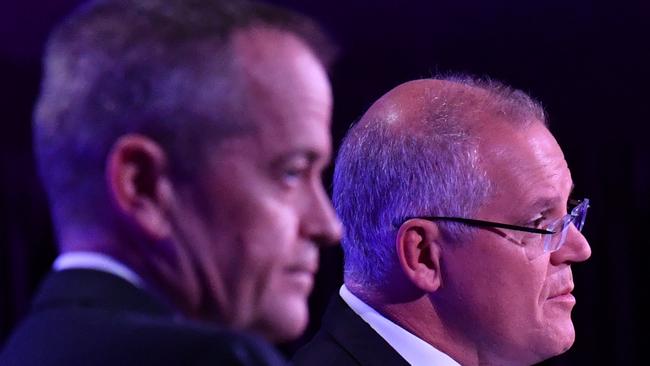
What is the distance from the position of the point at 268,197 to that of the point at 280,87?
0.11m

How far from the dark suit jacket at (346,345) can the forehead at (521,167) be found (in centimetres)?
38

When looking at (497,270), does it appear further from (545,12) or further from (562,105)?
(562,105)

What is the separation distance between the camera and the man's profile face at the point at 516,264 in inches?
79.6

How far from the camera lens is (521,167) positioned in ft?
6.81

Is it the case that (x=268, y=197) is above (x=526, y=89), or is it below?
above

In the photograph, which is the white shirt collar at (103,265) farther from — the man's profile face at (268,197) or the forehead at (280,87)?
the forehead at (280,87)

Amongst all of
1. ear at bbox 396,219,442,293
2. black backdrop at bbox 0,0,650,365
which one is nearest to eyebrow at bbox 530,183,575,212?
ear at bbox 396,219,442,293

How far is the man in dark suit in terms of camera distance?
952 millimetres

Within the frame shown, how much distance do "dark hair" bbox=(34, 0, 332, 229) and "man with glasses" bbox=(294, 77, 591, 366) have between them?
111 centimetres

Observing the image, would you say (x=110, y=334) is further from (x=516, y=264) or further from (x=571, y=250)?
(x=571, y=250)

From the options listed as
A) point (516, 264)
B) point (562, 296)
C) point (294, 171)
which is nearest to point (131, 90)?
point (294, 171)

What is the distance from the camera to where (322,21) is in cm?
381

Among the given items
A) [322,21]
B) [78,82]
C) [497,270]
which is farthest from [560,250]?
[322,21]

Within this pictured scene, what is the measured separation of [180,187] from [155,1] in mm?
200
